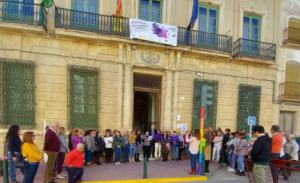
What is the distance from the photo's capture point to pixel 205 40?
16359mm

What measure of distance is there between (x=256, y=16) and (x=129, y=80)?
8586 mm

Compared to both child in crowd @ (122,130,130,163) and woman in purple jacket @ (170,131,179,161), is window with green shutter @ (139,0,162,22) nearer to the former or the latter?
woman in purple jacket @ (170,131,179,161)

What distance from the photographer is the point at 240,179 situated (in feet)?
35.1

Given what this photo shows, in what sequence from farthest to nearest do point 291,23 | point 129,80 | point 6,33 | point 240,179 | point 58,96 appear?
point 291,23, point 129,80, point 58,96, point 6,33, point 240,179

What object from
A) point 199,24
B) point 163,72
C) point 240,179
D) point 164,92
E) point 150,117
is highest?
point 199,24

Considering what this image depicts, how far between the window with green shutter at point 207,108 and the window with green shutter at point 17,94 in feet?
25.6

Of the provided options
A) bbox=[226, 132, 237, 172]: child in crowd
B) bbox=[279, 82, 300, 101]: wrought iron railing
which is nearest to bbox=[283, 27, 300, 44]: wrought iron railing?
bbox=[279, 82, 300, 101]: wrought iron railing

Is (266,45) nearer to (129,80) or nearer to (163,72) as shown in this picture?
(163,72)

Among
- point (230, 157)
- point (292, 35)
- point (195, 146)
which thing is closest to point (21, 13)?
point (195, 146)

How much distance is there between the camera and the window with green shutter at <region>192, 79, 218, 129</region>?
639 inches

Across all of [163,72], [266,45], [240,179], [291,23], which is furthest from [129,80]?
[291,23]

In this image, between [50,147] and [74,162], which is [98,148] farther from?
[74,162]

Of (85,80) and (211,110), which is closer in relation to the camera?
(85,80)

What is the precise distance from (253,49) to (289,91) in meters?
3.55
